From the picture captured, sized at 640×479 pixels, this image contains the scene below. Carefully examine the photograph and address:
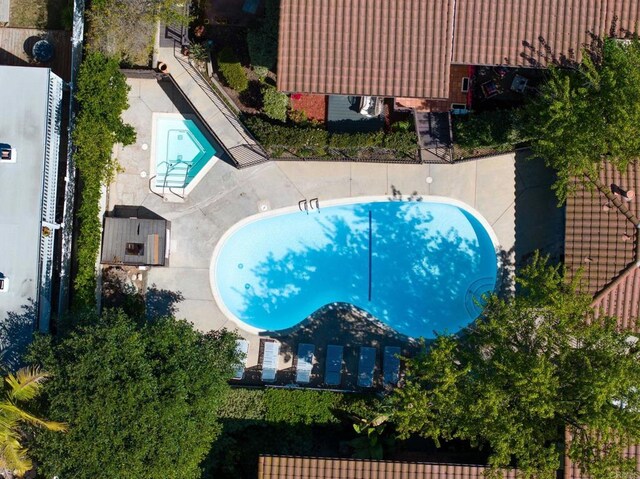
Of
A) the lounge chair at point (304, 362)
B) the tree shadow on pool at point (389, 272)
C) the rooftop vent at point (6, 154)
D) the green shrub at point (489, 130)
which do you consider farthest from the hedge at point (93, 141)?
the green shrub at point (489, 130)

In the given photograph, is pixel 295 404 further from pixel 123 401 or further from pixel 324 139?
pixel 324 139

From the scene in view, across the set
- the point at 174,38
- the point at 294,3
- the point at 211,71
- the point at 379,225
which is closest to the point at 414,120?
the point at 379,225

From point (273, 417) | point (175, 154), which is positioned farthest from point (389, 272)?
point (175, 154)

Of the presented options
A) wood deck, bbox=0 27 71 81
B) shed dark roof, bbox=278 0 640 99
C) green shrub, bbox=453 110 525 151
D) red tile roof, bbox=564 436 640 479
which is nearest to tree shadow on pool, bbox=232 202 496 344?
green shrub, bbox=453 110 525 151

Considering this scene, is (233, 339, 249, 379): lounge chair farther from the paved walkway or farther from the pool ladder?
the paved walkway

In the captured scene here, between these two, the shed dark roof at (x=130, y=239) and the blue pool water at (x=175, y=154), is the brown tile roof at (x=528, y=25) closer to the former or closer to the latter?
the blue pool water at (x=175, y=154)

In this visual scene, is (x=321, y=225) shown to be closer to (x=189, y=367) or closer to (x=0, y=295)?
(x=189, y=367)
